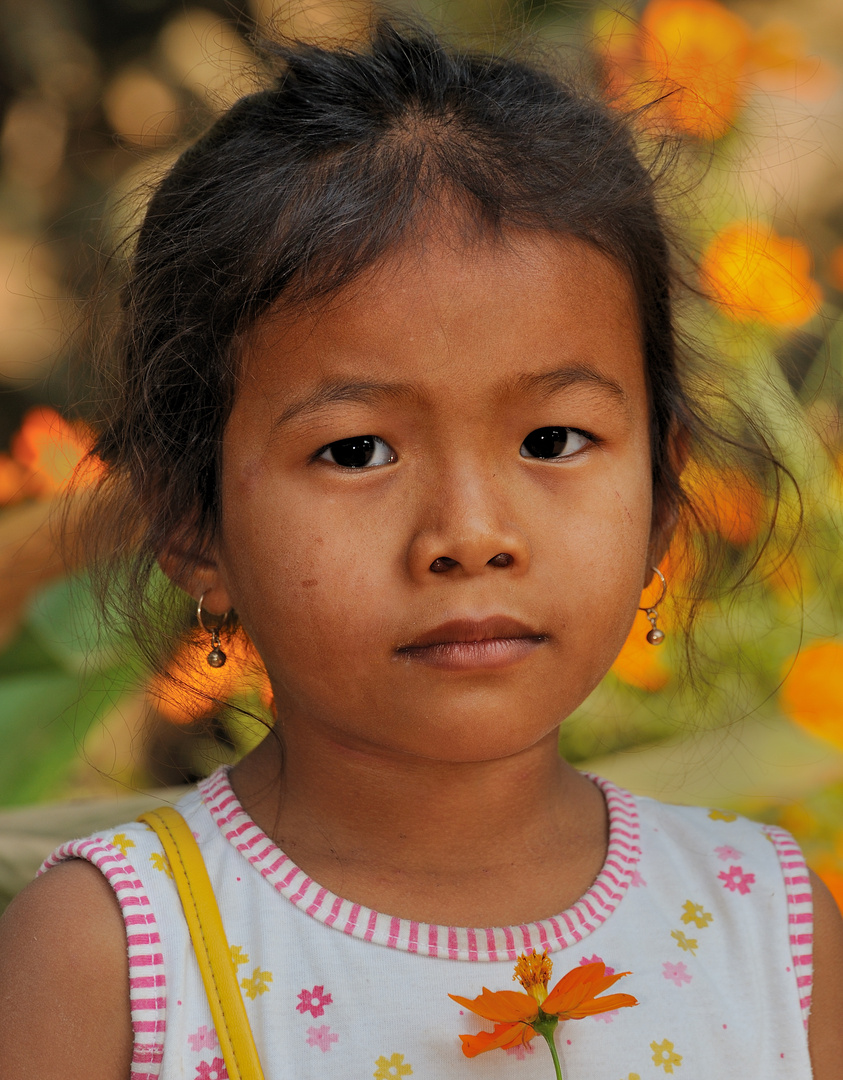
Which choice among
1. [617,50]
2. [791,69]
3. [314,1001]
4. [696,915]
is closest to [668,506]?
[696,915]

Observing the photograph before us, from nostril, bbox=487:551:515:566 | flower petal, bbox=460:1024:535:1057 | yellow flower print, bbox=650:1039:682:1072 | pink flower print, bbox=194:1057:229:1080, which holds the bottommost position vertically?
pink flower print, bbox=194:1057:229:1080

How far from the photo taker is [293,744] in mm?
1179

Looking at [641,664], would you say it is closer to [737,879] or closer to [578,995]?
[737,879]

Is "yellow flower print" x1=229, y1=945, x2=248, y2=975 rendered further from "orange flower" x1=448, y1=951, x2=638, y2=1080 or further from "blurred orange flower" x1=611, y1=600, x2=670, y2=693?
"blurred orange flower" x1=611, y1=600, x2=670, y2=693

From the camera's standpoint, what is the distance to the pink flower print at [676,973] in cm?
112

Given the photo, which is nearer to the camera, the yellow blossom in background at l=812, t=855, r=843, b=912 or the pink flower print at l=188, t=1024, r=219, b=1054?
the pink flower print at l=188, t=1024, r=219, b=1054

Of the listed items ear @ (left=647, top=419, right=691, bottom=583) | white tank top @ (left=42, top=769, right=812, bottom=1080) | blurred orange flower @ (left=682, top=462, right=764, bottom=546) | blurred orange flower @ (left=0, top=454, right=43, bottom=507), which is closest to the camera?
white tank top @ (left=42, top=769, right=812, bottom=1080)

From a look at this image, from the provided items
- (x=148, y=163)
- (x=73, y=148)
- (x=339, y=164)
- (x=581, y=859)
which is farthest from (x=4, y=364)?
(x=581, y=859)

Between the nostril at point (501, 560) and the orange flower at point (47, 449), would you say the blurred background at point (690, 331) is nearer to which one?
the orange flower at point (47, 449)

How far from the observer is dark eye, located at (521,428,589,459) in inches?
42.0

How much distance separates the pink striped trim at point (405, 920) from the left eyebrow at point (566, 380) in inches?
18.0

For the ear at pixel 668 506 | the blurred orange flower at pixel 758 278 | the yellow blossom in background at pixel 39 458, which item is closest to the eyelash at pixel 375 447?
the ear at pixel 668 506

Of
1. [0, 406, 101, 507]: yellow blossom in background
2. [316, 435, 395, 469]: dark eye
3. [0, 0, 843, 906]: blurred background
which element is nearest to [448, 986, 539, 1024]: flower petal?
[316, 435, 395, 469]: dark eye

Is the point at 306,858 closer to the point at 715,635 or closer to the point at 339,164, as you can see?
the point at 339,164
